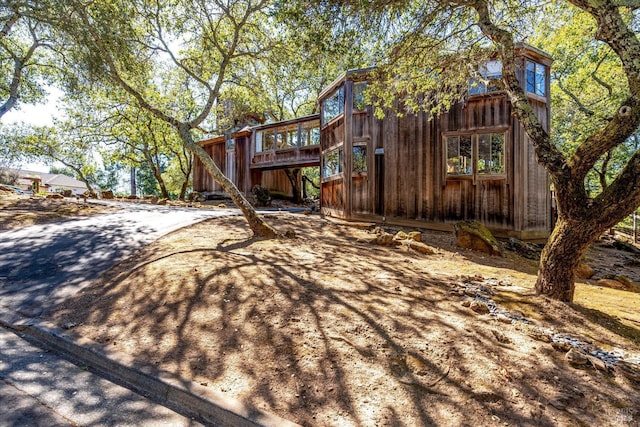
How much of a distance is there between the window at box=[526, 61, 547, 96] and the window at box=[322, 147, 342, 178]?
6.55 metres

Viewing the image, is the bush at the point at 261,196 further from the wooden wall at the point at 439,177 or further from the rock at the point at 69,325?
the rock at the point at 69,325

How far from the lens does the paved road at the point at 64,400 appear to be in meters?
2.25

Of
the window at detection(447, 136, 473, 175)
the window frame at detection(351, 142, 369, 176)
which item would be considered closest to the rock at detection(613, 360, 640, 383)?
the window at detection(447, 136, 473, 175)

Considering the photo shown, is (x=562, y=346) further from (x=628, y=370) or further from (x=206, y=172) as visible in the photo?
(x=206, y=172)

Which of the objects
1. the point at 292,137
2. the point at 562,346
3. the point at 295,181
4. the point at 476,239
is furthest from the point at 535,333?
the point at 295,181

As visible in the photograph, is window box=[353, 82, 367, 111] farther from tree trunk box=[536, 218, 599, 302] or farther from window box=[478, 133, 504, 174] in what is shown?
tree trunk box=[536, 218, 599, 302]

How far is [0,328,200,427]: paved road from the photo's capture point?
225 centimetres

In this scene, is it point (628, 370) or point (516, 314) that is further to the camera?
point (516, 314)

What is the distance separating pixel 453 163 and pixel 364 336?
336 inches

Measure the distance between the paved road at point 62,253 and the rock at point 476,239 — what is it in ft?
24.2

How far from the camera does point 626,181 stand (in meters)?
3.54

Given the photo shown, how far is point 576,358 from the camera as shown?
2781mm

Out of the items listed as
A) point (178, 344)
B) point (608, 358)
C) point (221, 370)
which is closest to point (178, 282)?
point (178, 344)

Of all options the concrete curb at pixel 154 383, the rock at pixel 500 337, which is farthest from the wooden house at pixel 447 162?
the concrete curb at pixel 154 383
